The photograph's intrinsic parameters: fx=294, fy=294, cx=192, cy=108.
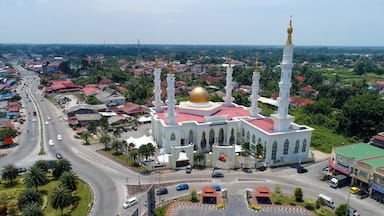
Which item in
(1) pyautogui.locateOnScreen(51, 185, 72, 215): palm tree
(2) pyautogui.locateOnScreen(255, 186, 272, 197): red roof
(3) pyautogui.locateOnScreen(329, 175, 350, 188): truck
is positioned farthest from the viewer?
(3) pyautogui.locateOnScreen(329, 175, 350, 188): truck

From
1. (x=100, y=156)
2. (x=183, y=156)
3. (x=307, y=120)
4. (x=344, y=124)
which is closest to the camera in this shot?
(x=183, y=156)

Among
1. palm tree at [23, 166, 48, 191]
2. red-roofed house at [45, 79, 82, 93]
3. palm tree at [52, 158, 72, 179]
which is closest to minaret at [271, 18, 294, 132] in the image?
palm tree at [52, 158, 72, 179]

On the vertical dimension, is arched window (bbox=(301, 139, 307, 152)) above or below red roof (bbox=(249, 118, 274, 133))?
below

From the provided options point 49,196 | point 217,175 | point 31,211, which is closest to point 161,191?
point 217,175

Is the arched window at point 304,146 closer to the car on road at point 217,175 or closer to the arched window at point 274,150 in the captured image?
the arched window at point 274,150

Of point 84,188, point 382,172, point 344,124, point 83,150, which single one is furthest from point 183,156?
point 344,124

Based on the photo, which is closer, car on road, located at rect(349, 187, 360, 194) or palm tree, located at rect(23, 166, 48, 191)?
palm tree, located at rect(23, 166, 48, 191)

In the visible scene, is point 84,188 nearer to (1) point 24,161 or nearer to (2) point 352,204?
(1) point 24,161

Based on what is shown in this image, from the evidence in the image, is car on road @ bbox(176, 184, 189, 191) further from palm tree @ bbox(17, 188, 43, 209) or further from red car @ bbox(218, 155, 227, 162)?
palm tree @ bbox(17, 188, 43, 209)
